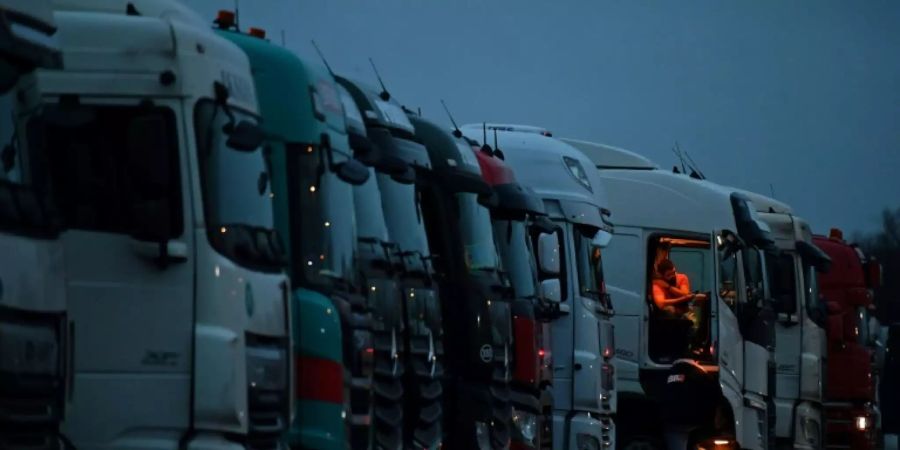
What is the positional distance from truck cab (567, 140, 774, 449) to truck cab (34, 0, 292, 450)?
11864 millimetres

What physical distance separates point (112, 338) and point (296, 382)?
1557mm

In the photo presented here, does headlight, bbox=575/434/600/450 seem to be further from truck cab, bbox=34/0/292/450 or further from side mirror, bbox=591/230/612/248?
truck cab, bbox=34/0/292/450

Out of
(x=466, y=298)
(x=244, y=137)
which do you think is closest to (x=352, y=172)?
(x=244, y=137)

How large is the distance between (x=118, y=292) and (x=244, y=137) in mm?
999

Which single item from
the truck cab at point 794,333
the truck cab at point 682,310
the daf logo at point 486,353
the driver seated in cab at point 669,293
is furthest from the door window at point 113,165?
the truck cab at point 794,333

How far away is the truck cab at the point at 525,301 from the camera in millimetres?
16141

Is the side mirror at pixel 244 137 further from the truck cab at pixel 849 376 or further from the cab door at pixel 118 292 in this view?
the truck cab at pixel 849 376

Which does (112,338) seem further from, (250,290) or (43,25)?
(43,25)

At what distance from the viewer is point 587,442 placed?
18.8 meters

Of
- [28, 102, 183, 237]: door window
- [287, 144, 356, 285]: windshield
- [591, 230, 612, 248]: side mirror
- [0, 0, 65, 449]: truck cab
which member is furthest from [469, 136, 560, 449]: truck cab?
[0, 0, 65, 449]: truck cab

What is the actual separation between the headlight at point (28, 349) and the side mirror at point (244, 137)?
2.17 meters

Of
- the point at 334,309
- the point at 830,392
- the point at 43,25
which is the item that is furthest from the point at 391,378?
the point at 830,392

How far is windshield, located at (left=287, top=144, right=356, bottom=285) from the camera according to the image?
38.6 feet

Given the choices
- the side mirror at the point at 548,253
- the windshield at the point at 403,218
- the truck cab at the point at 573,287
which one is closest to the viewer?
the windshield at the point at 403,218
